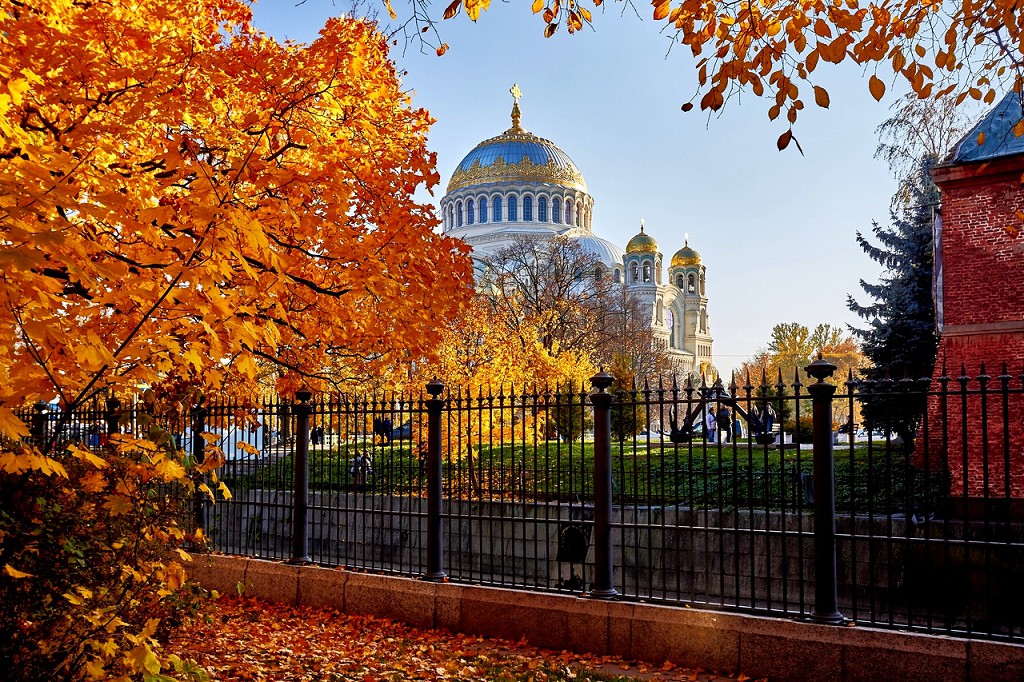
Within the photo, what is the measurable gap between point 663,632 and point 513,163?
90274 millimetres

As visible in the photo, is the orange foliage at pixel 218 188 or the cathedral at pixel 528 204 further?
the cathedral at pixel 528 204

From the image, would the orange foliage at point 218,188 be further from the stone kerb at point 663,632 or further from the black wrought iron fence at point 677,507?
the stone kerb at point 663,632

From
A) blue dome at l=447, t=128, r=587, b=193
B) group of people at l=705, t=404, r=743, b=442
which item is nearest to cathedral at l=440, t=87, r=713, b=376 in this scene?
blue dome at l=447, t=128, r=587, b=193

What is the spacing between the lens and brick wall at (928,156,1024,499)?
1562 centimetres

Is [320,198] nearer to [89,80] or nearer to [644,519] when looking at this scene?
[89,80]

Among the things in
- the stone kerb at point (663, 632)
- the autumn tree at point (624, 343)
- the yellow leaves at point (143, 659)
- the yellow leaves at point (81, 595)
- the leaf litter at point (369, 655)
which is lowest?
the leaf litter at point (369, 655)

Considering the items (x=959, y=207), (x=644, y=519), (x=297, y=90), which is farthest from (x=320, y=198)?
(x=959, y=207)

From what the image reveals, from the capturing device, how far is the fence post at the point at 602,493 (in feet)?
24.8

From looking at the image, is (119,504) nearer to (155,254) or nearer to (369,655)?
(155,254)

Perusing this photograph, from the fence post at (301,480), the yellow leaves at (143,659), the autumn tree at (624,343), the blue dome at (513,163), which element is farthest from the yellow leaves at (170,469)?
the blue dome at (513,163)

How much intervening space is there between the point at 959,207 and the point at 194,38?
46.7 ft

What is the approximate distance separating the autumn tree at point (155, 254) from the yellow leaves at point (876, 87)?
3935 millimetres

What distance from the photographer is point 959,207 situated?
16.5 m

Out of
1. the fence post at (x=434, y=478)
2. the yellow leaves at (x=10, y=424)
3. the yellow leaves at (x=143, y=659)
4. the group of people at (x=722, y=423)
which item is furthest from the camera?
the fence post at (x=434, y=478)
